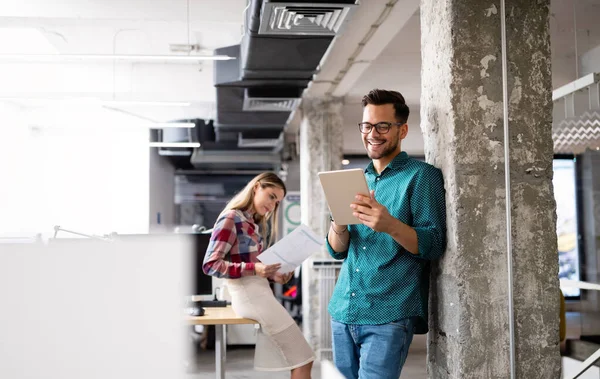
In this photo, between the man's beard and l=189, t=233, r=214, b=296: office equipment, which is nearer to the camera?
the man's beard

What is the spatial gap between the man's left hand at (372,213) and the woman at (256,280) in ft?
4.94

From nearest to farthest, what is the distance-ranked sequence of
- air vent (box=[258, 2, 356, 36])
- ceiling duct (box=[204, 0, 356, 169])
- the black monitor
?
air vent (box=[258, 2, 356, 36]) < ceiling duct (box=[204, 0, 356, 169]) < the black monitor

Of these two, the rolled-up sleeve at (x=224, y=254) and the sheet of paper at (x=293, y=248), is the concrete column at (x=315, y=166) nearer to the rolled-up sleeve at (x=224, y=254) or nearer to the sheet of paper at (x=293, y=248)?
the sheet of paper at (x=293, y=248)

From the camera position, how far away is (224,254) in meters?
3.43

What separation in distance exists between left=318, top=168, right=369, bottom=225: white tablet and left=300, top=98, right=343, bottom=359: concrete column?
19.2 feet

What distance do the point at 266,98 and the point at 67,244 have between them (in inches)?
234

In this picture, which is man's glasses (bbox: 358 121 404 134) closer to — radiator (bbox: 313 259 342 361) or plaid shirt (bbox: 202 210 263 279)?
plaid shirt (bbox: 202 210 263 279)

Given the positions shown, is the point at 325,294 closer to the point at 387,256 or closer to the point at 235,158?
the point at 387,256

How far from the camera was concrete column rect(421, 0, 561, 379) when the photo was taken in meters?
2.05

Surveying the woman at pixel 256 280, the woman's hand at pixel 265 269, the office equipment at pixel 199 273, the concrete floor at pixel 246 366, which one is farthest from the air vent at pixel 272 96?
the woman's hand at pixel 265 269

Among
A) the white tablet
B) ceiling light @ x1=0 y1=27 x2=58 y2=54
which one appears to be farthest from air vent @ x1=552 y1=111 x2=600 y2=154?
ceiling light @ x1=0 y1=27 x2=58 y2=54

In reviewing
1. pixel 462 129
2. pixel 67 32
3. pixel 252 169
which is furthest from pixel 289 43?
pixel 252 169

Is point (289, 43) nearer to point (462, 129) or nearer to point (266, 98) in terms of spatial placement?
point (266, 98)

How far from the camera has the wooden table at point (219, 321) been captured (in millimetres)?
3576
